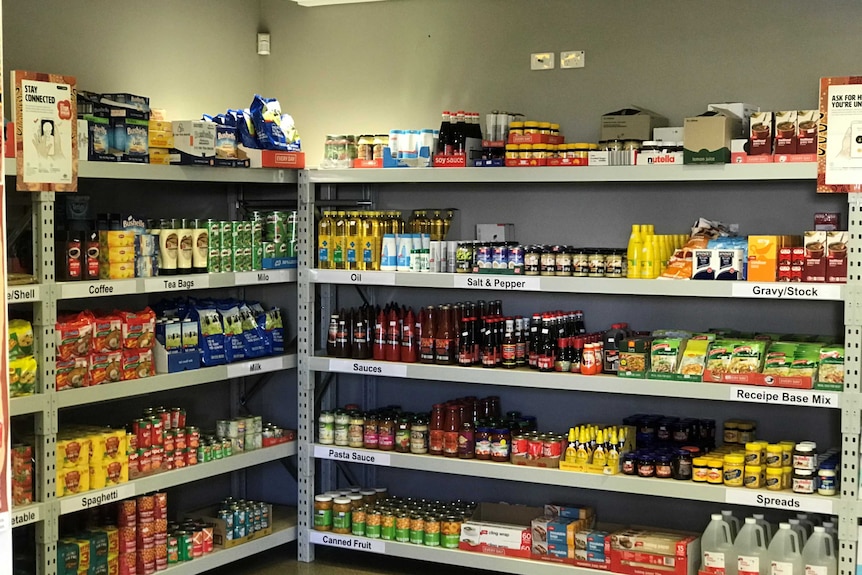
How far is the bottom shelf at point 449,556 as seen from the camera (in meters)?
5.05

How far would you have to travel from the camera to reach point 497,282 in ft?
16.9

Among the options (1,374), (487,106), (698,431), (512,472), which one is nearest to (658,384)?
(698,431)

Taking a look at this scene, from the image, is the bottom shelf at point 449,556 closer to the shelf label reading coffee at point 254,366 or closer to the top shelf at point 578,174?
the shelf label reading coffee at point 254,366

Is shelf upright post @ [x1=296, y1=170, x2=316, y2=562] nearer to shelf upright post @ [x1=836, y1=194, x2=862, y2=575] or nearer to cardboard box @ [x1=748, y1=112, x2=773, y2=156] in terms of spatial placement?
cardboard box @ [x1=748, y1=112, x2=773, y2=156]

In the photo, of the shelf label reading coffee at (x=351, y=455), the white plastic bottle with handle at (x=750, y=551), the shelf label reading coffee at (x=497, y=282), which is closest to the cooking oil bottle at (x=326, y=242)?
the shelf label reading coffee at (x=497, y=282)

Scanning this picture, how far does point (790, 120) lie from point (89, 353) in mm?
3202

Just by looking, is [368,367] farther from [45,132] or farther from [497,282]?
[45,132]

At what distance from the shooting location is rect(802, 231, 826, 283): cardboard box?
4.45 m

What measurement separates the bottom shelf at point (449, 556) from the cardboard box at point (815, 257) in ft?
5.53

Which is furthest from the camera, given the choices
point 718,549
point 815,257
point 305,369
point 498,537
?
point 305,369

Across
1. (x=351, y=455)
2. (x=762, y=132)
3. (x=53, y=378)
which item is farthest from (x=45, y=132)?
(x=762, y=132)

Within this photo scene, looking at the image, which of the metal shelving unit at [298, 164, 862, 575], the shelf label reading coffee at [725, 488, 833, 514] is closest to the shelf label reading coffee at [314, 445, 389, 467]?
the metal shelving unit at [298, 164, 862, 575]

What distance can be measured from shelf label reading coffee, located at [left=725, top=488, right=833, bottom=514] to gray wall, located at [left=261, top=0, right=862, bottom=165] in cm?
180

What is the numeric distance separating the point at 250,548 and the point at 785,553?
2669mm
